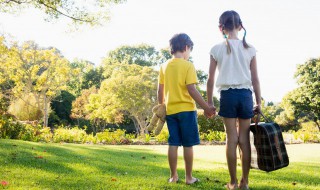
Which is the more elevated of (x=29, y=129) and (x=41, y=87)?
(x=41, y=87)

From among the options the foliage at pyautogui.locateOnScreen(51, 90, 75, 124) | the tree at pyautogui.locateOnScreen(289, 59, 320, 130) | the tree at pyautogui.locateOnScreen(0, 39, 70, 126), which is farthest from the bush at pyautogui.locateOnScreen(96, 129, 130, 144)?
the tree at pyautogui.locateOnScreen(289, 59, 320, 130)

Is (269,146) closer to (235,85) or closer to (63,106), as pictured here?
(235,85)

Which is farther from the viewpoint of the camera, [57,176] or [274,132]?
[57,176]

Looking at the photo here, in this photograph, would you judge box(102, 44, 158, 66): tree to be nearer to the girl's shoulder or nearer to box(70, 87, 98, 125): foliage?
box(70, 87, 98, 125): foliage

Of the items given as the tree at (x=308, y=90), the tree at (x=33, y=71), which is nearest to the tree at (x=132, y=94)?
the tree at (x=33, y=71)

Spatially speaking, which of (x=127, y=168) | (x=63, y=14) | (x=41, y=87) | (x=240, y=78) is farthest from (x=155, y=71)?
(x=240, y=78)

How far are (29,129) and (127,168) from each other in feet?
23.8

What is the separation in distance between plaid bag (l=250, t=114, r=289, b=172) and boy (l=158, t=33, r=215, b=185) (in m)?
0.54

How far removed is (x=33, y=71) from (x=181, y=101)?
2259 centimetres

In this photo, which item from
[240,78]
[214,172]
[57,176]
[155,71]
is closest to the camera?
[240,78]

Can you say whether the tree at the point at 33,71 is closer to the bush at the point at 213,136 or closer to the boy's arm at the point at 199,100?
the bush at the point at 213,136

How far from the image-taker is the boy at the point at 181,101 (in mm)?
3570

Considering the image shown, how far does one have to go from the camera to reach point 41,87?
79.8 ft

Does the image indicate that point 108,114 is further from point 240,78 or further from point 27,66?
point 240,78
